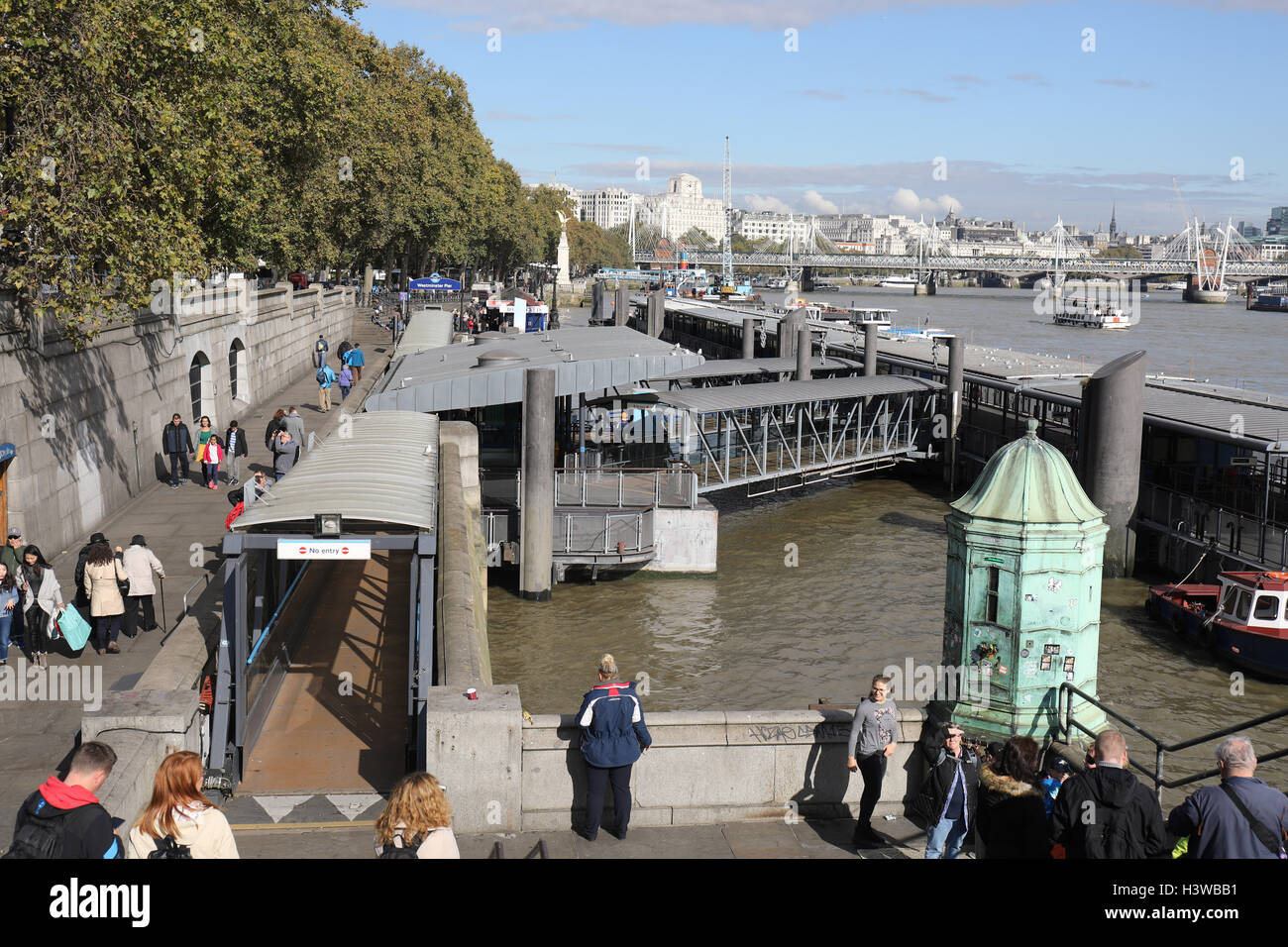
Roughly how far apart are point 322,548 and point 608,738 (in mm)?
3007

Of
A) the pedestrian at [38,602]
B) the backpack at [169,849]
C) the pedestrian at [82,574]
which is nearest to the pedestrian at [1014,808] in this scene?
the backpack at [169,849]

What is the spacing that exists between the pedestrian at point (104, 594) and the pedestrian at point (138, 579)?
34 centimetres

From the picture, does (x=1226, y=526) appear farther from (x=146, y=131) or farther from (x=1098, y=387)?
(x=146, y=131)

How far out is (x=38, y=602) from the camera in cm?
1446

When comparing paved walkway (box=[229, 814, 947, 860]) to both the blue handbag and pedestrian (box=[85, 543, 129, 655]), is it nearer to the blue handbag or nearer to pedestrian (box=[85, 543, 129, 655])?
the blue handbag

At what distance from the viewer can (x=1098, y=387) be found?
103 ft

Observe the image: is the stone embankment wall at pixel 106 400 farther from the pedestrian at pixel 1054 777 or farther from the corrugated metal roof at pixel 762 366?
the corrugated metal roof at pixel 762 366

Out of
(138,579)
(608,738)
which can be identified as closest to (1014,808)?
(608,738)

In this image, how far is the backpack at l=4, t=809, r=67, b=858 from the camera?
230 inches

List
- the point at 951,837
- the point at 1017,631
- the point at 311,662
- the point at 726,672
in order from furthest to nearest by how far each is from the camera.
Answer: the point at 726,672
the point at 311,662
the point at 1017,631
the point at 951,837

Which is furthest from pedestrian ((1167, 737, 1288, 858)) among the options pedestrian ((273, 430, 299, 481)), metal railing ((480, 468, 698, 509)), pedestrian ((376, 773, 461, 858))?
metal railing ((480, 468, 698, 509))

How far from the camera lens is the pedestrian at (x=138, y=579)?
15219 millimetres
